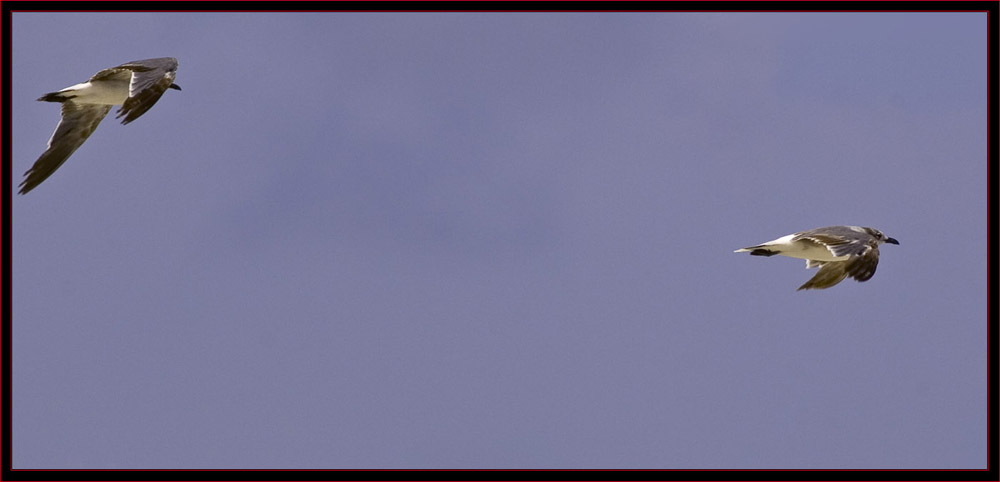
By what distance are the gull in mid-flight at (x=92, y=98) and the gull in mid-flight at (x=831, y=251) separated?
9066mm

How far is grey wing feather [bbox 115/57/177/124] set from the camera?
18812 mm

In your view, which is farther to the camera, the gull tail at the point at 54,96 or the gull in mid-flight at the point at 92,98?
the gull tail at the point at 54,96

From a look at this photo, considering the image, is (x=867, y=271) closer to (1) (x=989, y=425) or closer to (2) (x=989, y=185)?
(1) (x=989, y=425)

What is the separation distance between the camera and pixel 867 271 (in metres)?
19.7

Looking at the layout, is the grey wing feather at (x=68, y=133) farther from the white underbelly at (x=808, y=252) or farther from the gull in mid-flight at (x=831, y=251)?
the white underbelly at (x=808, y=252)

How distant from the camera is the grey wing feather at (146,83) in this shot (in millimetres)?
18812

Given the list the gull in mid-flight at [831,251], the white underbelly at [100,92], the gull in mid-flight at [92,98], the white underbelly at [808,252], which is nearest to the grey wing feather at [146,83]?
the gull in mid-flight at [92,98]

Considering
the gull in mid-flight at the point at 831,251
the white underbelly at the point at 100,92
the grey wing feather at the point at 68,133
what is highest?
the white underbelly at the point at 100,92

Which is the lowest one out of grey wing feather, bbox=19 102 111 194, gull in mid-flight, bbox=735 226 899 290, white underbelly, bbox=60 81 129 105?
gull in mid-flight, bbox=735 226 899 290

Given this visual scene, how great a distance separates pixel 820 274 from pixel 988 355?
3117mm

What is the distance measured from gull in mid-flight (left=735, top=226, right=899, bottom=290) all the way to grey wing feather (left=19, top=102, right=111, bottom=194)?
10.4 meters

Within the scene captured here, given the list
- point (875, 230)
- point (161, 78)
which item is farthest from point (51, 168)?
point (875, 230)

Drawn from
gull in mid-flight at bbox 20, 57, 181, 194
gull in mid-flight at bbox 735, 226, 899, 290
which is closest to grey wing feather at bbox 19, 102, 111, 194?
gull in mid-flight at bbox 20, 57, 181, 194

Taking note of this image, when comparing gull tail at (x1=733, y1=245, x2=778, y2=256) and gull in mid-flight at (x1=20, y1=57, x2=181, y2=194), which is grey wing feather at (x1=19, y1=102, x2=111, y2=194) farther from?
gull tail at (x1=733, y1=245, x2=778, y2=256)
